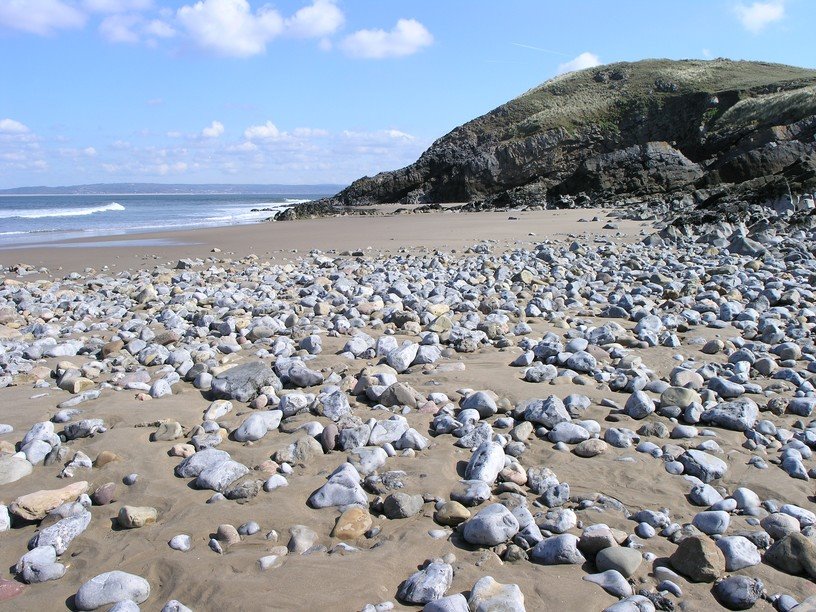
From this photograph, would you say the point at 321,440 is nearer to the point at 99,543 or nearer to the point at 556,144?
the point at 99,543

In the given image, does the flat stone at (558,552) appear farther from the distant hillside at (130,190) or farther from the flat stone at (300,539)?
the distant hillside at (130,190)

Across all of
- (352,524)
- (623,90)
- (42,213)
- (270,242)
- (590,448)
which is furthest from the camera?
(623,90)

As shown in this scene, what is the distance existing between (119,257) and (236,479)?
10458 mm

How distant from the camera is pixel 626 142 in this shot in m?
40.1

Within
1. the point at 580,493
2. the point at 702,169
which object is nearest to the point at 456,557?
the point at 580,493

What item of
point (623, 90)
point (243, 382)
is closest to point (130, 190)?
point (623, 90)

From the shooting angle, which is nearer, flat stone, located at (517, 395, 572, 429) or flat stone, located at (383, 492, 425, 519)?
flat stone, located at (383, 492, 425, 519)

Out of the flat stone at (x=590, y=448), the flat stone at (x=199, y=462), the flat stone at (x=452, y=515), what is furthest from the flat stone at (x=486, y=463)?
the flat stone at (x=199, y=462)

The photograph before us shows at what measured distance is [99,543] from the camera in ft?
7.13

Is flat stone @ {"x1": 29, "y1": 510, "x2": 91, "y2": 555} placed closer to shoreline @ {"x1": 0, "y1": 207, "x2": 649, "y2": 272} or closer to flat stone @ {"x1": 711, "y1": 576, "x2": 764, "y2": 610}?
flat stone @ {"x1": 711, "y1": 576, "x2": 764, "y2": 610}

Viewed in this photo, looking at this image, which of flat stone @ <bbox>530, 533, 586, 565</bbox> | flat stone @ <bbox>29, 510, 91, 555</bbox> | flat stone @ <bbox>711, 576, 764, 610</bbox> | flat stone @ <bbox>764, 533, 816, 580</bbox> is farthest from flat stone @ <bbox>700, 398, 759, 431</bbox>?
flat stone @ <bbox>29, 510, 91, 555</bbox>

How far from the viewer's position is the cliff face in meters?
22.0

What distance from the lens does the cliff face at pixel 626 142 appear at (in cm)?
2195

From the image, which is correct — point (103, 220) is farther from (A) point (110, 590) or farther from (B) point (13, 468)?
(A) point (110, 590)
